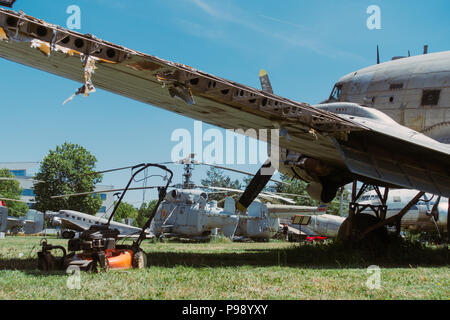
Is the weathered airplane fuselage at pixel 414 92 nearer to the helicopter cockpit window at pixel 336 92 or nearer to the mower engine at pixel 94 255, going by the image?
the helicopter cockpit window at pixel 336 92

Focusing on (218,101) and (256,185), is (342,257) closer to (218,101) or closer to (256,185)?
(256,185)

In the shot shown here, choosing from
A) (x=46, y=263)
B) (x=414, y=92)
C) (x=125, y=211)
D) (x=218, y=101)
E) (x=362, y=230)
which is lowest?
(x=125, y=211)

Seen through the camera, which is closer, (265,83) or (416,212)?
(265,83)

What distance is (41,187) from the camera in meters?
50.3

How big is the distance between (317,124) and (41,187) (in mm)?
46396

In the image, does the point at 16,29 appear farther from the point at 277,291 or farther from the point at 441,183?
the point at 441,183

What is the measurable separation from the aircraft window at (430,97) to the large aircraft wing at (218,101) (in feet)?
6.51

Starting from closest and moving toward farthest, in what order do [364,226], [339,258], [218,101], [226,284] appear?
[226,284] → [218,101] → [339,258] → [364,226]

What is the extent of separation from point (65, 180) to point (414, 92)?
141 ft

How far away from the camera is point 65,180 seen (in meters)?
48.9

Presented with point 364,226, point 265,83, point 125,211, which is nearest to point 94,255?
point 265,83

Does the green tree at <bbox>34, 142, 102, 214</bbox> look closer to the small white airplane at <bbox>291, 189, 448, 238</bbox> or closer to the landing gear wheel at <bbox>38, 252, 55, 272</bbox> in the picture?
the small white airplane at <bbox>291, 189, 448, 238</bbox>

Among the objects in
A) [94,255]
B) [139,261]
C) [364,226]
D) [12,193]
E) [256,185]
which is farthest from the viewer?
[12,193]
